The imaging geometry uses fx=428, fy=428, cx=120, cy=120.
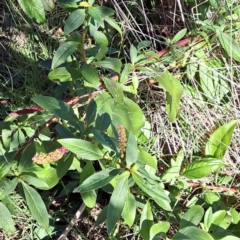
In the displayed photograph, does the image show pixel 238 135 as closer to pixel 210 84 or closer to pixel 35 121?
pixel 210 84

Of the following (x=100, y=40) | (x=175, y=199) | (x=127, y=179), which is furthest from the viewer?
(x=175, y=199)

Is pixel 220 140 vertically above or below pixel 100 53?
below

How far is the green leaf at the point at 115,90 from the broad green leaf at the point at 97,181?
281 mm

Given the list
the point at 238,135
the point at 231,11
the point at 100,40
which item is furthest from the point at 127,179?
the point at 231,11

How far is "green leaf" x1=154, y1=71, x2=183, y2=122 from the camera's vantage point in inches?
57.3

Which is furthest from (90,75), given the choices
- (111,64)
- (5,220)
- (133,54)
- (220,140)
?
(220,140)

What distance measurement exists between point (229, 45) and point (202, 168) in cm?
49

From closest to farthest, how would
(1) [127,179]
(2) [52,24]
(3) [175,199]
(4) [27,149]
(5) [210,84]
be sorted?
(1) [127,179] < (4) [27,149] < (3) [175,199] < (5) [210,84] < (2) [52,24]

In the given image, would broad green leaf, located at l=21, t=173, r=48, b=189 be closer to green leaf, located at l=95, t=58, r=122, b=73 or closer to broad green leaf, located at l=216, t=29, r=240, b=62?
green leaf, located at l=95, t=58, r=122, b=73

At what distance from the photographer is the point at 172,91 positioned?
146 centimetres

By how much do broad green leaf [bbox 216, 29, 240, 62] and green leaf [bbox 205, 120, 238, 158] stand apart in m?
0.26

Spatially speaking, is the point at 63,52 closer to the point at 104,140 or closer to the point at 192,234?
the point at 104,140

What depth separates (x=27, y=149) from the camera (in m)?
1.31

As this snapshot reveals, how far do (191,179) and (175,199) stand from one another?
0.34ft
